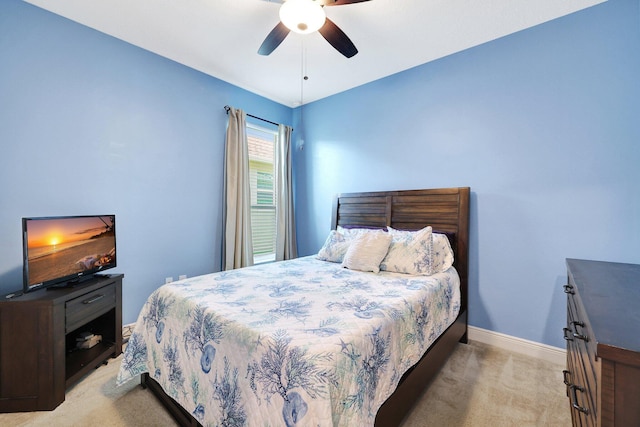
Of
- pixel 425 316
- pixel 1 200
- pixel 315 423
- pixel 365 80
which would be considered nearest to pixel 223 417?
pixel 315 423

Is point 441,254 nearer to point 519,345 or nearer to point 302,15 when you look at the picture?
point 519,345

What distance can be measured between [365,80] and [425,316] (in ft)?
9.38

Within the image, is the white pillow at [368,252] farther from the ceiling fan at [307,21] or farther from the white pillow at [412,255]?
the ceiling fan at [307,21]

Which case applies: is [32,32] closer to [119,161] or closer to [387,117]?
[119,161]

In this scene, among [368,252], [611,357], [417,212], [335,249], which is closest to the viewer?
[611,357]

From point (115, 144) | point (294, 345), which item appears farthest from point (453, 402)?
point (115, 144)

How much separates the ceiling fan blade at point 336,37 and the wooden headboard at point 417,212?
1567 mm

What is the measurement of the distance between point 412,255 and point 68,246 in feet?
8.84

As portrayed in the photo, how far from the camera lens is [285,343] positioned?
1104 millimetres

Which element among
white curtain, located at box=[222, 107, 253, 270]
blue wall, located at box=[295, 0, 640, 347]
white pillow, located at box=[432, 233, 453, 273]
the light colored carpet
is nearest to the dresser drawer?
the light colored carpet

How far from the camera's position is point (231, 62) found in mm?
3018

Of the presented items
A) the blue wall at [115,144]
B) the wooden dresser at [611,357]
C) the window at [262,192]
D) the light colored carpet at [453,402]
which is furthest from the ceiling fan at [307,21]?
the light colored carpet at [453,402]

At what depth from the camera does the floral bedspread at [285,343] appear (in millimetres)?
1024

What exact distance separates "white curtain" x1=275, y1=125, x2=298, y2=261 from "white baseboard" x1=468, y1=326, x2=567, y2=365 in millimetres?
2496
